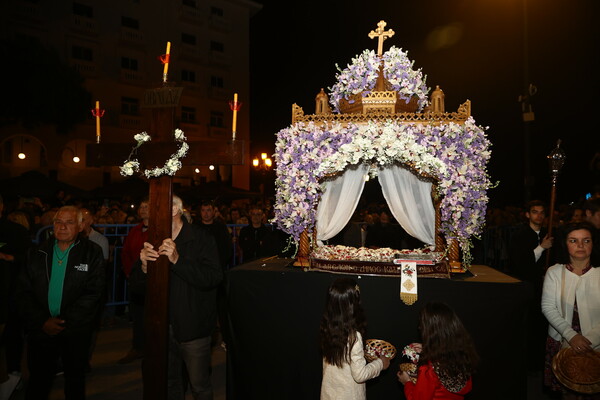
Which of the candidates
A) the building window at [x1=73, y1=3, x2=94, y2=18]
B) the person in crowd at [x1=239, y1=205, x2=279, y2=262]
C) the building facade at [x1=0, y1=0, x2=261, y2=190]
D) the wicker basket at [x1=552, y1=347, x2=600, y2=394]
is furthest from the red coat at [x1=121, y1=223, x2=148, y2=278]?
the building window at [x1=73, y1=3, x2=94, y2=18]

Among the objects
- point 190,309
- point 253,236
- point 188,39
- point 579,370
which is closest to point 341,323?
point 190,309

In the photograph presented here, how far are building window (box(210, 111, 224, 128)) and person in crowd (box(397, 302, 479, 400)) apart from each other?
27.5 meters

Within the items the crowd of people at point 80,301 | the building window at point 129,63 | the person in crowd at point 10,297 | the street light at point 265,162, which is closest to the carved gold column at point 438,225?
the crowd of people at point 80,301

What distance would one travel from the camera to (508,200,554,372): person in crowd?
18.6 ft

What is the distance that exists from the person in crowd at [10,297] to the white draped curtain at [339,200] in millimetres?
3549

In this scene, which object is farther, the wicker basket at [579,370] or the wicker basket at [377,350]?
the wicker basket at [377,350]

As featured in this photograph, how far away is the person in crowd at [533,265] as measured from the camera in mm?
5668

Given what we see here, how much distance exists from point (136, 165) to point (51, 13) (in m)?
24.7

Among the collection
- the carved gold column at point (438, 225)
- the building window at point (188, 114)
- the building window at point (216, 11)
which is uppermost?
the building window at point (216, 11)

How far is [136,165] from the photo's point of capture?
359 centimetres

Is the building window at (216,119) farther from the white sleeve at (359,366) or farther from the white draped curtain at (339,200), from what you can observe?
the white sleeve at (359,366)

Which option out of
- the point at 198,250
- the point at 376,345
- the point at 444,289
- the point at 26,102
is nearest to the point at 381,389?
the point at 376,345

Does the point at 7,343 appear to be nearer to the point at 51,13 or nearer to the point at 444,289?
the point at 444,289

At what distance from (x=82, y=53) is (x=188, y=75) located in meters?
6.30
